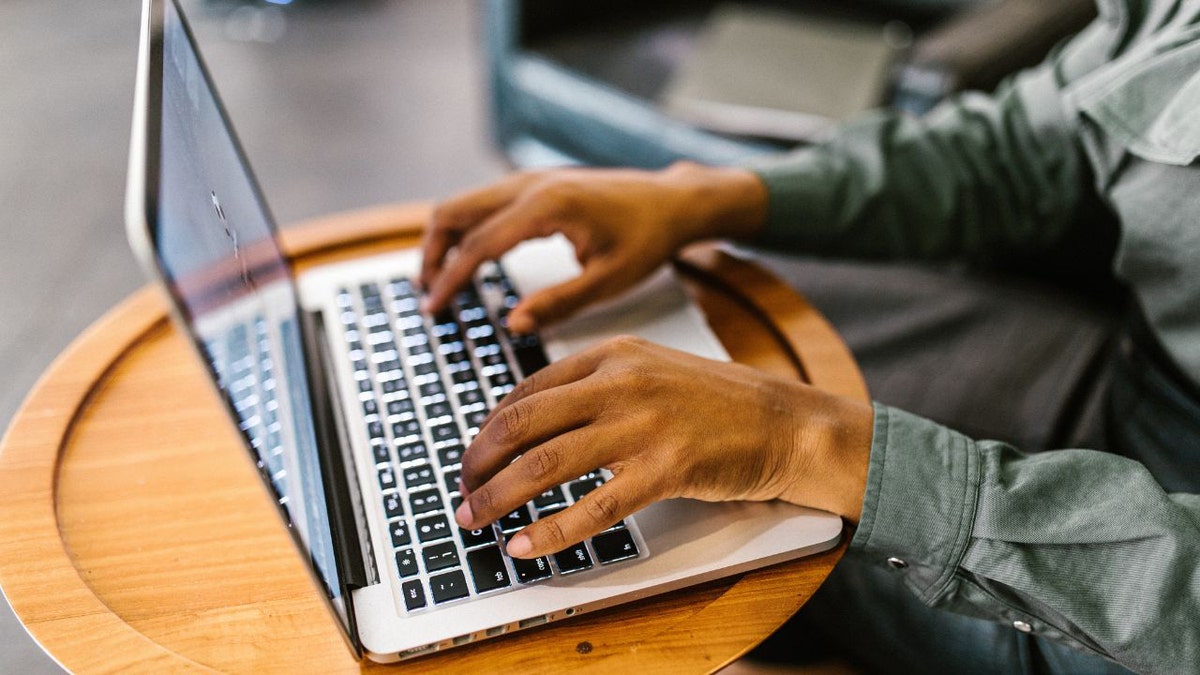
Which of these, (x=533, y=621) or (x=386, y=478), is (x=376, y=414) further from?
(x=533, y=621)

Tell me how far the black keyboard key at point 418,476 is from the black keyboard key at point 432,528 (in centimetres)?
3

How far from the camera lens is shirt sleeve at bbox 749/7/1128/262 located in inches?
36.3

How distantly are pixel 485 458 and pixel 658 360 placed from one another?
14 centimetres

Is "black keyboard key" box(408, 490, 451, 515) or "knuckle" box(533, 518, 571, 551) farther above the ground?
"knuckle" box(533, 518, 571, 551)

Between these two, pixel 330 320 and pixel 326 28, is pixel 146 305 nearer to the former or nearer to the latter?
pixel 330 320

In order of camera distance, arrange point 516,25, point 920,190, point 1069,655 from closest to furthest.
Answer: point 1069,655, point 920,190, point 516,25

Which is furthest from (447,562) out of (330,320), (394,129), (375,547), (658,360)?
(394,129)

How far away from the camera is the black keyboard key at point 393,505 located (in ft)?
2.09

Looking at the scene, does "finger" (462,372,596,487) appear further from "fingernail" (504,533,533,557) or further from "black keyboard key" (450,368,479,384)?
"black keyboard key" (450,368,479,384)

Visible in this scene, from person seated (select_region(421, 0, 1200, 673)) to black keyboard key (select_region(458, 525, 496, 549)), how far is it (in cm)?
3

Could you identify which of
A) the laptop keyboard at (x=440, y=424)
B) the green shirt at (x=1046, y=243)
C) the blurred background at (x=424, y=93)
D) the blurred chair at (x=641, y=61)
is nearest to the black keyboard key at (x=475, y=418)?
the laptop keyboard at (x=440, y=424)

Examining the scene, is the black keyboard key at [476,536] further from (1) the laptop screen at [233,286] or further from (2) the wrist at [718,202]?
(2) the wrist at [718,202]

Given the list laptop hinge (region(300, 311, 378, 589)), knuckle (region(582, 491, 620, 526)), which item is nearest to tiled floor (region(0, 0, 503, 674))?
laptop hinge (region(300, 311, 378, 589))

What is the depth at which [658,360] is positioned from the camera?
63 centimetres
